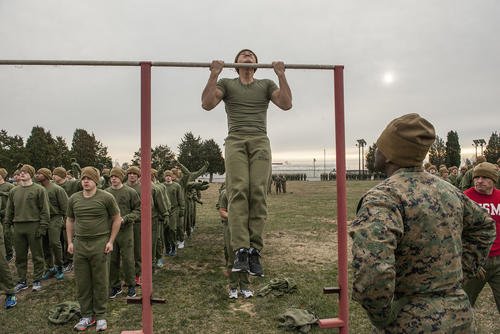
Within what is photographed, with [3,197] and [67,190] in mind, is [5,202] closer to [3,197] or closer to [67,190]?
[3,197]

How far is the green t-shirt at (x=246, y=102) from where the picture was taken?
396 cm

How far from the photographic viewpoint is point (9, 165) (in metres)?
28.3

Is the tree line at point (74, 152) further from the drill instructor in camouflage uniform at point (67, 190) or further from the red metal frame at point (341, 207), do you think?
the red metal frame at point (341, 207)

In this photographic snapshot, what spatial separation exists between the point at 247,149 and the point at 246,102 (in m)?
0.45

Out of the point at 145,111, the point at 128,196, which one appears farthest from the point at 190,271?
the point at 145,111

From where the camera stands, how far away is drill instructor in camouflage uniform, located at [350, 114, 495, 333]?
1.90 m

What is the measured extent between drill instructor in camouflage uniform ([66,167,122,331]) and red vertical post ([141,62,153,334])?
259cm

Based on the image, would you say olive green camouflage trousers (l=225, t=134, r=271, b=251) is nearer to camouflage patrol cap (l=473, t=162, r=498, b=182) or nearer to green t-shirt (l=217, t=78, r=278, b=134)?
green t-shirt (l=217, t=78, r=278, b=134)

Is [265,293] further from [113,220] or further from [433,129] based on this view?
[433,129]


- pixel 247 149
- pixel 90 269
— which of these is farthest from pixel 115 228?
pixel 247 149

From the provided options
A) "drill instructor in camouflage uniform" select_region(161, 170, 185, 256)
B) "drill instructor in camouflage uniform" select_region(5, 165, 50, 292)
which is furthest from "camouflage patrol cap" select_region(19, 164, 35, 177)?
"drill instructor in camouflage uniform" select_region(161, 170, 185, 256)

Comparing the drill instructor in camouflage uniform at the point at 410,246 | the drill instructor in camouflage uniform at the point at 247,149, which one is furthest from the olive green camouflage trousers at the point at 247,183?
the drill instructor in camouflage uniform at the point at 410,246

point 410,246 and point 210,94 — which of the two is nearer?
point 410,246

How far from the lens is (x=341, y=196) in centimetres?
377
